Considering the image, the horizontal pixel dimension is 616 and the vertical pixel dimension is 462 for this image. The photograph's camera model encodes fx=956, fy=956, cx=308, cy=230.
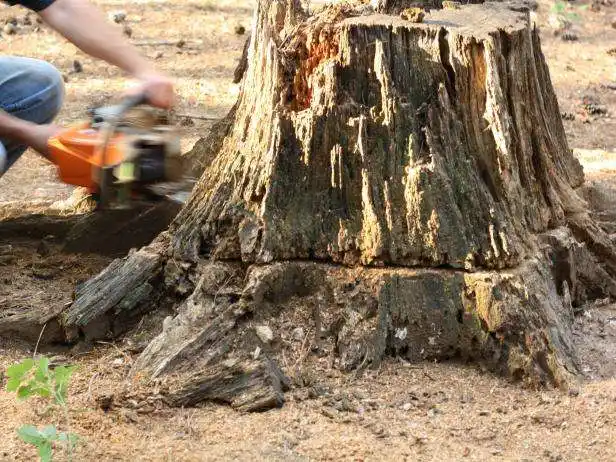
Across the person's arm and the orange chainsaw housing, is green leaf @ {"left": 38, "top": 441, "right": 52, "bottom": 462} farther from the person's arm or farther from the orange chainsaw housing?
the person's arm

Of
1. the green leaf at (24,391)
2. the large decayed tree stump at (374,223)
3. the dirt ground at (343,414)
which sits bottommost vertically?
the dirt ground at (343,414)

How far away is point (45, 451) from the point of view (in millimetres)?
2412

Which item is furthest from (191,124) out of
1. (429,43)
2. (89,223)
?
(429,43)

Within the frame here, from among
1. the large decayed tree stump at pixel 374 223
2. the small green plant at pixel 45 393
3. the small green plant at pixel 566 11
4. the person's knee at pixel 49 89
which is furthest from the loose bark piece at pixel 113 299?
the small green plant at pixel 566 11

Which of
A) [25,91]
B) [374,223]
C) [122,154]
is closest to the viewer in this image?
[122,154]

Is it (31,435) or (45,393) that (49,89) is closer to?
(45,393)

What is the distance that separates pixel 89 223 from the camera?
4.03 meters

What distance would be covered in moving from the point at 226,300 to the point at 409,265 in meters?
0.63

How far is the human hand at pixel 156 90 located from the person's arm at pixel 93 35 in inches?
2.0

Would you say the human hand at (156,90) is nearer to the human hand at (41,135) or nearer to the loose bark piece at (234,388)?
the human hand at (41,135)

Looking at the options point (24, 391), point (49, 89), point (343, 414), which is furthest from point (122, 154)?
point (49, 89)

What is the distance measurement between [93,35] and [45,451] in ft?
5.42

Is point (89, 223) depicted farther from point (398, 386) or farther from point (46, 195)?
point (398, 386)

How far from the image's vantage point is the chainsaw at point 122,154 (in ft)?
10.1
